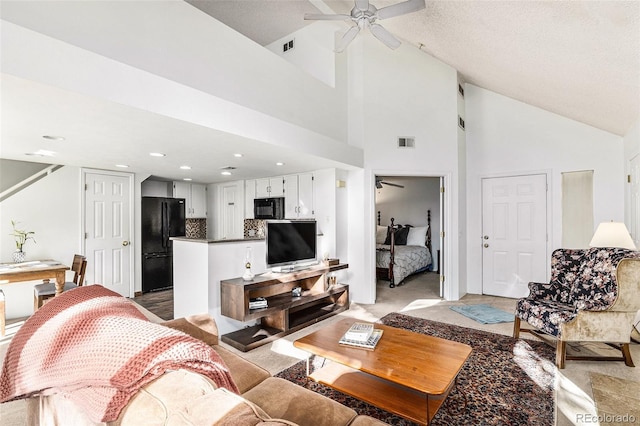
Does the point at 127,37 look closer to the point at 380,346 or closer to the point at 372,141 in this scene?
the point at 380,346

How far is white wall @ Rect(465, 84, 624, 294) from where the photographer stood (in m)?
4.39

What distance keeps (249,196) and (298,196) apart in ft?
4.26

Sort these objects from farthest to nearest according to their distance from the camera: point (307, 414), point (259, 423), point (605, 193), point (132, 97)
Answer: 1. point (605, 193)
2. point (132, 97)
3. point (307, 414)
4. point (259, 423)

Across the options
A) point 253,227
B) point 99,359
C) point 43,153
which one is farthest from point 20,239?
point 99,359

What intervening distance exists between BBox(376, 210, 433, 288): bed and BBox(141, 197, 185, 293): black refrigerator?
4.09m

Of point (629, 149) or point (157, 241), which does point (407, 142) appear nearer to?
point (629, 149)

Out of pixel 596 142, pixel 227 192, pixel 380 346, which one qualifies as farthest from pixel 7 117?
pixel 596 142

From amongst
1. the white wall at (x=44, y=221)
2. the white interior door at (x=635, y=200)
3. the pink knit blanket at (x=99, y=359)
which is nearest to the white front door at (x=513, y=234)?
the white interior door at (x=635, y=200)

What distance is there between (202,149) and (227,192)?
303 centimetres

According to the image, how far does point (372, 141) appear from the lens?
482 cm

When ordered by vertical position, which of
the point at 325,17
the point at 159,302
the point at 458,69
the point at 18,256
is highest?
the point at 458,69

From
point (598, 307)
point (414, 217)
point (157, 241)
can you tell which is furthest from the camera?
point (414, 217)

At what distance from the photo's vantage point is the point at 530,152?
16.2ft

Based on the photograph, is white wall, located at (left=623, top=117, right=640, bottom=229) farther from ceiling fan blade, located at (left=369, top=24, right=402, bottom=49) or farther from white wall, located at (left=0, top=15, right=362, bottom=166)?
white wall, located at (left=0, top=15, right=362, bottom=166)
